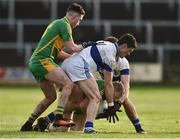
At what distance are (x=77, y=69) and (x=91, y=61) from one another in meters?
Result: 0.32

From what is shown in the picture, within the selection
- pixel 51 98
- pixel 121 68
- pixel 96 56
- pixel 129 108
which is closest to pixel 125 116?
pixel 129 108

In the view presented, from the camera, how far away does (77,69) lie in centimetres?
1531

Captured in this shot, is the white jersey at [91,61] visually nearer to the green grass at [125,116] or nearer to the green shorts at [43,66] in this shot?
the green shorts at [43,66]

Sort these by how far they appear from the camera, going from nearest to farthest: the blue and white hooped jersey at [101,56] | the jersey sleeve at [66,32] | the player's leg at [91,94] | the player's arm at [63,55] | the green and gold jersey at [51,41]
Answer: the player's leg at [91,94] < the blue and white hooped jersey at [101,56] < the jersey sleeve at [66,32] < the green and gold jersey at [51,41] < the player's arm at [63,55]

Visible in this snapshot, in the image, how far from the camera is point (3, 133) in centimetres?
1486

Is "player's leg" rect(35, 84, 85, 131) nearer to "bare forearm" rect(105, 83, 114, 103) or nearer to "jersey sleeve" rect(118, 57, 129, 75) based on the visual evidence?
"bare forearm" rect(105, 83, 114, 103)

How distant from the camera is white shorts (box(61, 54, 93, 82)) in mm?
15258

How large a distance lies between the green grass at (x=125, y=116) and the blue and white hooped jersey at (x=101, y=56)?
1.22 metres

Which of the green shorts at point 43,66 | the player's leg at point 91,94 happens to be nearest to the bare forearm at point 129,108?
the player's leg at point 91,94

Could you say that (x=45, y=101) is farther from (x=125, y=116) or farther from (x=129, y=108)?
(x=125, y=116)

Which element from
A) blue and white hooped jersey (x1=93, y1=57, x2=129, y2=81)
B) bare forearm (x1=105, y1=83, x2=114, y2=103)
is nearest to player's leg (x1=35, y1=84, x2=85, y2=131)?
bare forearm (x1=105, y1=83, x2=114, y2=103)

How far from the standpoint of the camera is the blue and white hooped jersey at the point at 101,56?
15.1 metres

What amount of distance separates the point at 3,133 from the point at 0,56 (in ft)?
86.4

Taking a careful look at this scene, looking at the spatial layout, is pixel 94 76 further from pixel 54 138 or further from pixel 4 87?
pixel 4 87
